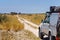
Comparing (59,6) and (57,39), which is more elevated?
(59,6)

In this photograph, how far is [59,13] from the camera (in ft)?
50.4

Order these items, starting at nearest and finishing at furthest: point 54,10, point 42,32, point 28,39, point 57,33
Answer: point 57,33 < point 54,10 < point 28,39 < point 42,32

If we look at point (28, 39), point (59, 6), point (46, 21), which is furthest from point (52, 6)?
point (28, 39)

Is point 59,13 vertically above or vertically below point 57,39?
above

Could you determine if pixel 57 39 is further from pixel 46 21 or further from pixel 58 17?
pixel 46 21

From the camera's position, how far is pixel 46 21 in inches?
774

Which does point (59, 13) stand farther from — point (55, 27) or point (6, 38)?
point (6, 38)

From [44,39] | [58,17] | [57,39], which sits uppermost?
[58,17]

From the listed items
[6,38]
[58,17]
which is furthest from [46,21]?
[58,17]

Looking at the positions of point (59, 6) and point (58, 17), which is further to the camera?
point (59, 6)

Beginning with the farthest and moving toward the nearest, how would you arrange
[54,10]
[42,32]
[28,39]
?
[42,32]
[28,39]
[54,10]

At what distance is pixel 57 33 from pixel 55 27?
1.39 ft

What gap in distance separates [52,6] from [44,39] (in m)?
4.02

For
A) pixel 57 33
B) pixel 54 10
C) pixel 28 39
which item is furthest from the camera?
pixel 28 39
